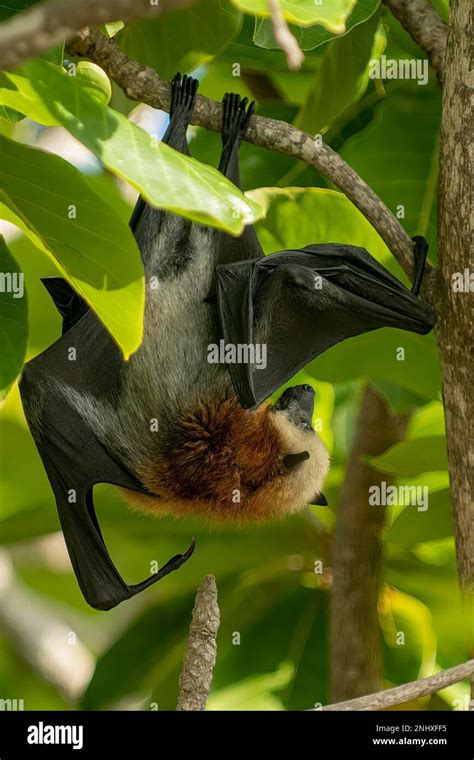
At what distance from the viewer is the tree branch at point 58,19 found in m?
0.66

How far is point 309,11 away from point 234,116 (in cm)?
79

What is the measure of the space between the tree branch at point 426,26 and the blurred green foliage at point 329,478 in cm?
10

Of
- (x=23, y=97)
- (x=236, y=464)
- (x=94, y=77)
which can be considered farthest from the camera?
(x=236, y=464)

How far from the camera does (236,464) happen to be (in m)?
2.79

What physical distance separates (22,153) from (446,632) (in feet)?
7.99

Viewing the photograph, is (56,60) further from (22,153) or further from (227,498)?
(227,498)

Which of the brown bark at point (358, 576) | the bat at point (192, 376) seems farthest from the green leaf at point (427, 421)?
the bat at point (192, 376)

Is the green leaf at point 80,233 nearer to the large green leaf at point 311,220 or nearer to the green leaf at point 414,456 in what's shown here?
the large green leaf at point 311,220

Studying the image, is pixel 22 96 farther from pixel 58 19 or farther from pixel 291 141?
pixel 58 19

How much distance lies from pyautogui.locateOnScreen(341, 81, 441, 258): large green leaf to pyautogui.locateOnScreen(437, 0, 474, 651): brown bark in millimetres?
868

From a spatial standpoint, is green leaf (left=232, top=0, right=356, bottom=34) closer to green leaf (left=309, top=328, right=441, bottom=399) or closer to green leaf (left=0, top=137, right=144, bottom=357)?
green leaf (left=0, top=137, right=144, bottom=357)

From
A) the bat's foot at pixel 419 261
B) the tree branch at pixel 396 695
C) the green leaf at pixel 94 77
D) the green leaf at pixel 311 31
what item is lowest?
the tree branch at pixel 396 695

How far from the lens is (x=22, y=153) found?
185cm

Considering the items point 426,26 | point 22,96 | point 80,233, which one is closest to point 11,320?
point 80,233
